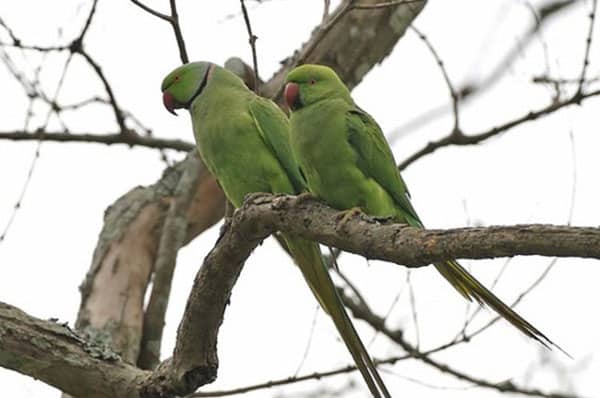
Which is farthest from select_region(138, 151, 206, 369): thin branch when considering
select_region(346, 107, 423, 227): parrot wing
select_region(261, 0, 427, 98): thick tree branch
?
select_region(346, 107, 423, 227): parrot wing

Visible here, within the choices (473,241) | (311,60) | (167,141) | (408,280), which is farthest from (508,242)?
(167,141)

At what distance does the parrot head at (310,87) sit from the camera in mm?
4113

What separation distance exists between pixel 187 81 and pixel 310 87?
802mm

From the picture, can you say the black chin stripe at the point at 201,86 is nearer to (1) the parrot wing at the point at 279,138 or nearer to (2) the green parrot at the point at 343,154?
(1) the parrot wing at the point at 279,138

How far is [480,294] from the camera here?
10.6ft

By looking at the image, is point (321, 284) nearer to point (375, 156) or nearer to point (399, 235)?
point (375, 156)

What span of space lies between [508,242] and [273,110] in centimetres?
225

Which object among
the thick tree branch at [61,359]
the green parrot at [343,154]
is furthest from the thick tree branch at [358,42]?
the thick tree branch at [61,359]

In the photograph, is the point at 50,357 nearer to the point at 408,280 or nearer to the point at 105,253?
the point at 105,253

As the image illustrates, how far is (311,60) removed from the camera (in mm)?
5828

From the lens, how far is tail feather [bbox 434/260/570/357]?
263 centimetres

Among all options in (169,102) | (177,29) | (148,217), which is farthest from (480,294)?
(148,217)

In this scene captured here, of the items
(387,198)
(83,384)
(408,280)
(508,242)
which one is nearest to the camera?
(508,242)

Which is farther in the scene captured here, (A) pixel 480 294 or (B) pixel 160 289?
(B) pixel 160 289
